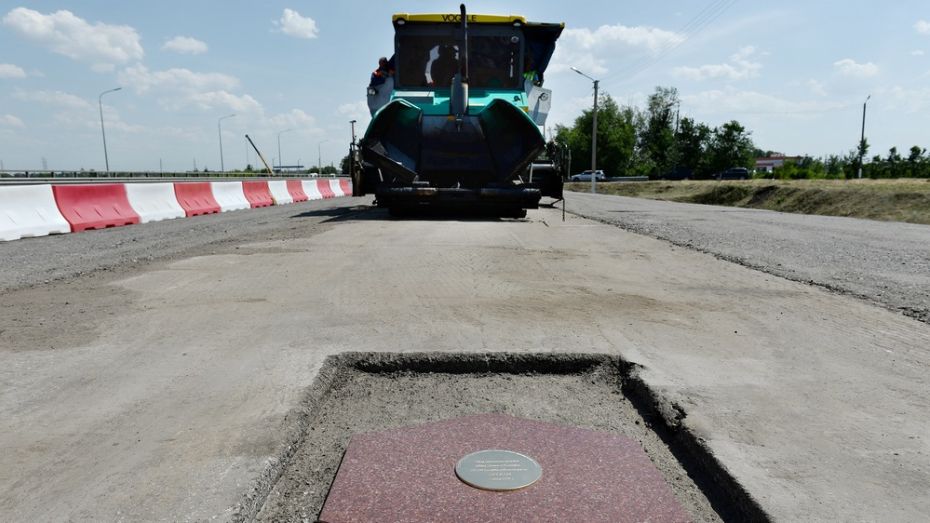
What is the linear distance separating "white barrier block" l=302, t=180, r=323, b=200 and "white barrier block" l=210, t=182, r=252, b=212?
6.29 meters

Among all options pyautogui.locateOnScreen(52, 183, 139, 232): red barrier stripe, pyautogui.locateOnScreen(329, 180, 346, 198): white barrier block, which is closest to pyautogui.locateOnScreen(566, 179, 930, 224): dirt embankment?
pyautogui.locateOnScreen(329, 180, 346, 198): white barrier block

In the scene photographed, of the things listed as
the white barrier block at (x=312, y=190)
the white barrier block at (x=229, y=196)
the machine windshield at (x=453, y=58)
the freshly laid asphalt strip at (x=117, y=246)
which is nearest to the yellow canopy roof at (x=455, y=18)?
the machine windshield at (x=453, y=58)

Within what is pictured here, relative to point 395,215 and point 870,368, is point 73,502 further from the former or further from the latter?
point 395,215

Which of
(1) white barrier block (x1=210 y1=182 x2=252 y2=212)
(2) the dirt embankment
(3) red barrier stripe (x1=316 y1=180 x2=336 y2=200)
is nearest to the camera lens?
(2) the dirt embankment

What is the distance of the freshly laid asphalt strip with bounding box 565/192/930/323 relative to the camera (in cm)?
503

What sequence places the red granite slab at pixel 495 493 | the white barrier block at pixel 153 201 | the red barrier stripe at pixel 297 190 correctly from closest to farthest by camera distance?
the red granite slab at pixel 495 493, the white barrier block at pixel 153 201, the red barrier stripe at pixel 297 190

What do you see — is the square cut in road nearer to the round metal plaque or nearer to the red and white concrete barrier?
the round metal plaque

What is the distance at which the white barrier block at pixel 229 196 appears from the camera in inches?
612

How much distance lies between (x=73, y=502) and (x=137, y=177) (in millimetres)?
49812

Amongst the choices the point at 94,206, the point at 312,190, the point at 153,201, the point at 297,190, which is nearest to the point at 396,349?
the point at 94,206

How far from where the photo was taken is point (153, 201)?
1240 cm

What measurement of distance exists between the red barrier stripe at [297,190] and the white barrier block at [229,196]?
4.31 meters

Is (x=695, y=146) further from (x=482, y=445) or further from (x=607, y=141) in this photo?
(x=482, y=445)

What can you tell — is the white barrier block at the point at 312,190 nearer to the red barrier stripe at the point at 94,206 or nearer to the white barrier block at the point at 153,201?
the white barrier block at the point at 153,201
